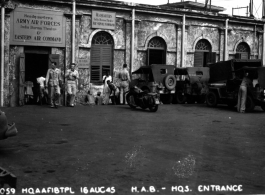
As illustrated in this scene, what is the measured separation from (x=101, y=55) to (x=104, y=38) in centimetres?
91

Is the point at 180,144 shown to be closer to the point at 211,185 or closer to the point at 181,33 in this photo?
the point at 211,185

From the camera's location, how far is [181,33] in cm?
2289

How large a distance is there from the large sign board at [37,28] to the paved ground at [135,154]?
23.1 feet

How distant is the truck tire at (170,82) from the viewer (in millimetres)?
19084

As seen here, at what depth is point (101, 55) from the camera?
20484 millimetres

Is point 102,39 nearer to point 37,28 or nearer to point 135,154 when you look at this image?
point 37,28

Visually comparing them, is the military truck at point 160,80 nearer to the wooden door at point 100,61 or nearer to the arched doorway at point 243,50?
the wooden door at point 100,61


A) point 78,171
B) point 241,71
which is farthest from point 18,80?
point 78,171

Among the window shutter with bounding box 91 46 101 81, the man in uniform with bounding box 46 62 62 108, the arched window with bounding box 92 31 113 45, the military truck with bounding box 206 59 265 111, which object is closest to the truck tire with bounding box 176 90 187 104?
the military truck with bounding box 206 59 265 111

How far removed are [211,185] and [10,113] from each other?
32.7 feet

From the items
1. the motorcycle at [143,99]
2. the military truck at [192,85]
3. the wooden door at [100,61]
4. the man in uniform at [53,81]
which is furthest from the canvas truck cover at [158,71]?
the man in uniform at [53,81]

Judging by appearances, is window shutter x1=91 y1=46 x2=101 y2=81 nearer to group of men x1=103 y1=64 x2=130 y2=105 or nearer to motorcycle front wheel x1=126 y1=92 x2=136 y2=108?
group of men x1=103 y1=64 x2=130 y2=105

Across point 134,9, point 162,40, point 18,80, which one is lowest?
point 18,80

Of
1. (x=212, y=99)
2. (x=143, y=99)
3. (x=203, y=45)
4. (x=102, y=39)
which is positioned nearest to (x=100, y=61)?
(x=102, y=39)
